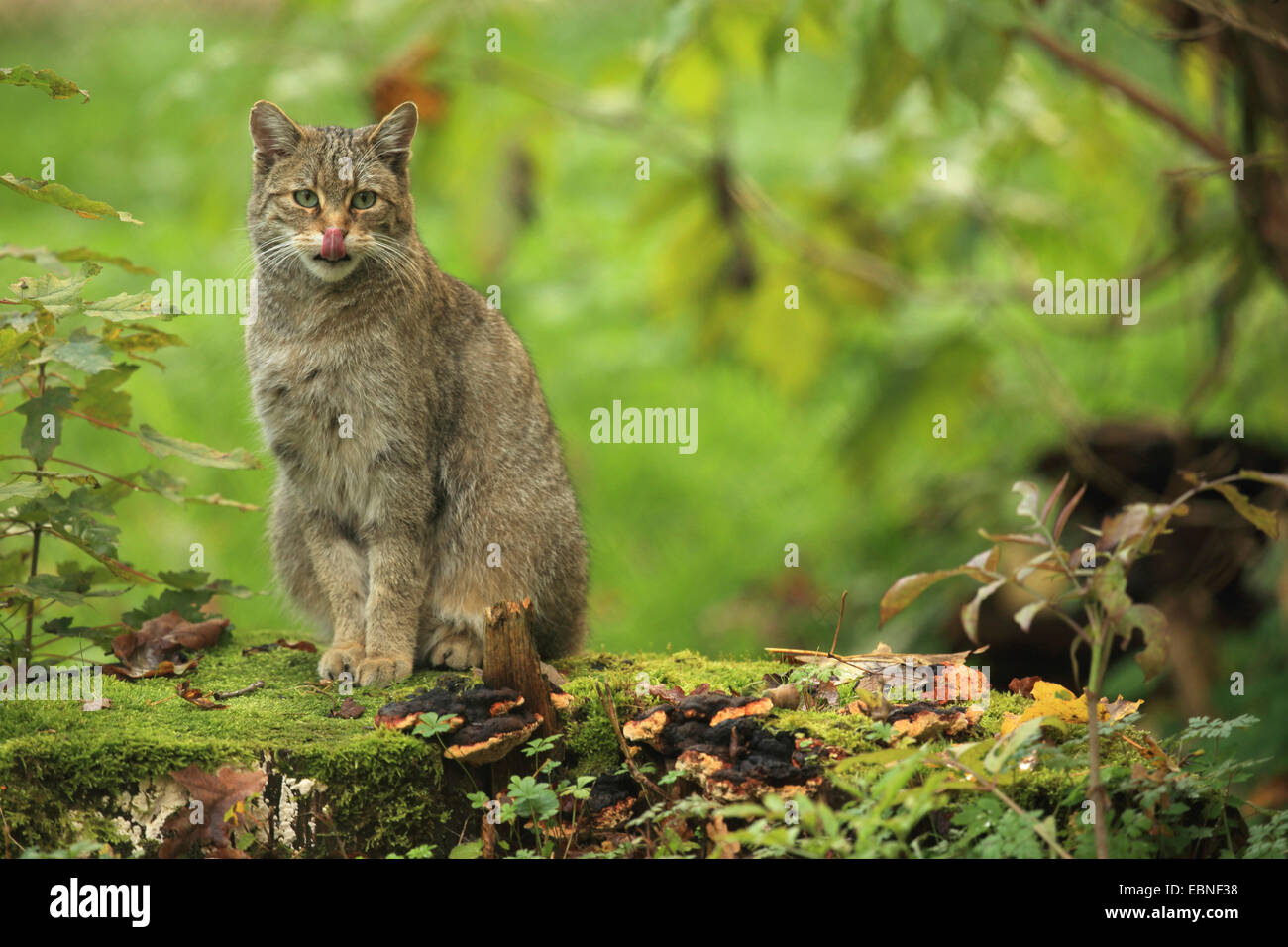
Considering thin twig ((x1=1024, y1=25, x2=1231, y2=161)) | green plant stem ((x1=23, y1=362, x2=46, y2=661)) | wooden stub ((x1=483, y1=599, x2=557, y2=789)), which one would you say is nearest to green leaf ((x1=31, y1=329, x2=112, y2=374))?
green plant stem ((x1=23, y1=362, x2=46, y2=661))

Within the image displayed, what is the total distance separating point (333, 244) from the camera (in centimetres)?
413

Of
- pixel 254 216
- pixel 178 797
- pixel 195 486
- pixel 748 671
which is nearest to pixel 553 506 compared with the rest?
pixel 748 671

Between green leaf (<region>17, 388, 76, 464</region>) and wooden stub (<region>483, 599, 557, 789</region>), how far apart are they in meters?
1.54

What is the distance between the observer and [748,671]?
414 cm

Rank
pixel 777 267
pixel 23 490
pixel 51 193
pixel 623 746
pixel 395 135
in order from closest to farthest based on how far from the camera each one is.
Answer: pixel 623 746 → pixel 51 193 → pixel 23 490 → pixel 395 135 → pixel 777 267

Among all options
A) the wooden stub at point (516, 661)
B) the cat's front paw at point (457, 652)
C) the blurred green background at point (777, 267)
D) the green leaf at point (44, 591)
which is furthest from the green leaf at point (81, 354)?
the cat's front paw at point (457, 652)

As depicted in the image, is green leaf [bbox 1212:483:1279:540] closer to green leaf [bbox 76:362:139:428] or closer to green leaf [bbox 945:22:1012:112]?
green leaf [bbox 945:22:1012:112]

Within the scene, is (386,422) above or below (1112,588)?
above

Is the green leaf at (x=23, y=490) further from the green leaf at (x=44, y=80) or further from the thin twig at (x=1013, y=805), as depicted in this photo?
the thin twig at (x=1013, y=805)

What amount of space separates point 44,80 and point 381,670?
202 cm

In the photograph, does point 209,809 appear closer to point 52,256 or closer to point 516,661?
point 516,661

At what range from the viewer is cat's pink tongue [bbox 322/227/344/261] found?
4.13 metres

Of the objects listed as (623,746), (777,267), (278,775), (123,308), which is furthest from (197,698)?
(777,267)
